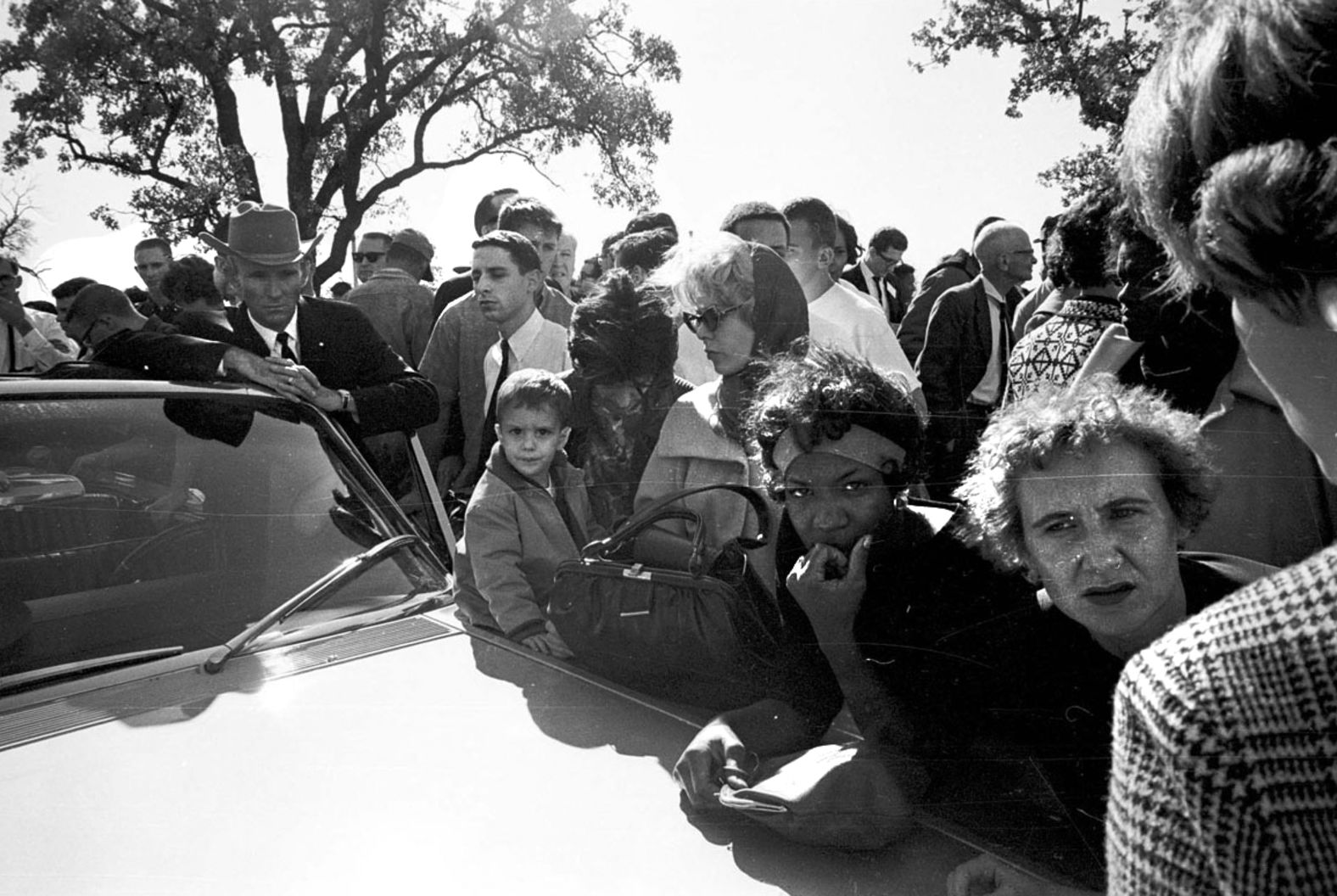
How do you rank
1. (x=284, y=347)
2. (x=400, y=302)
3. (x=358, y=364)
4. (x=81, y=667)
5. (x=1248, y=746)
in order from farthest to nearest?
(x=400, y=302) → (x=358, y=364) → (x=284, y=347) → (x=81, y=667) → (x=1248, y=746)

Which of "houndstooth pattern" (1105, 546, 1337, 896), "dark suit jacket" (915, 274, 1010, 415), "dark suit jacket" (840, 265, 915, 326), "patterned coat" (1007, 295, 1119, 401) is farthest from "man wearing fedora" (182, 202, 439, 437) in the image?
"houndstooth pattern" (1105, 546, 1337, 896)

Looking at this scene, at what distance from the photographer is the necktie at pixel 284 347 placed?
212 cm

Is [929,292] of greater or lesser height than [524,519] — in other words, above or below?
→ above

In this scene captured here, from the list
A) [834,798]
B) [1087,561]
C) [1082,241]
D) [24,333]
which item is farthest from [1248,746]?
[24,333]

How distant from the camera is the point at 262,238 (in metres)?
1.98

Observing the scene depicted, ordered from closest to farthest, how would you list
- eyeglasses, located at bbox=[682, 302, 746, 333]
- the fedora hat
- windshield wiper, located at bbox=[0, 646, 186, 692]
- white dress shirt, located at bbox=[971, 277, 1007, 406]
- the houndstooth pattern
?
1. the houndstooth pattern
2. white dress shirt, located at bbox=[971, 277, 1007, 406]
3. windshield wiper, located at bbox=[0, 646, 186, 692]
4. eyeglasses, located at bbox=[682, 302, 746, 333]
5. the fedora hat

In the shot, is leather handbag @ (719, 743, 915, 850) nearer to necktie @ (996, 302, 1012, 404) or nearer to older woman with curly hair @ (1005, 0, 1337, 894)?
necktie @ (996, 302, 1012, 404)

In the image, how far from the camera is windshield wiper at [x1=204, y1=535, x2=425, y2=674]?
1723 mm

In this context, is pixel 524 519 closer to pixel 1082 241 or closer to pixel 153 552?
pixel 153 552

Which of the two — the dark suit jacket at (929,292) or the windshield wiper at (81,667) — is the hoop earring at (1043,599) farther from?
the windshield wiper at (81,667)

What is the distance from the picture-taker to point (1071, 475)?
108 cm

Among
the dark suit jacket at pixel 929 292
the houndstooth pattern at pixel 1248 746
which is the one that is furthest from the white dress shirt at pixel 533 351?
the houndstooth pattern at pixel 1248 746

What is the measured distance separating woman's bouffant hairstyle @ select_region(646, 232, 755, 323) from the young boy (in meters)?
0.26

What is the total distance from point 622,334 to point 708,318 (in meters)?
0.16
